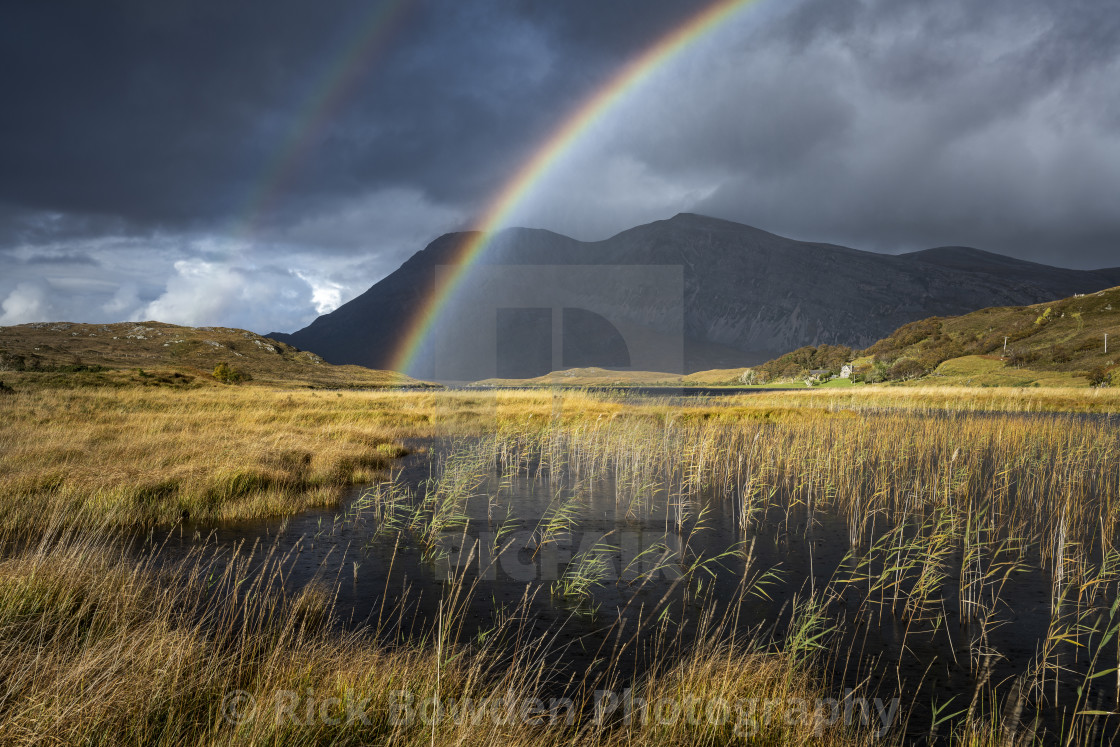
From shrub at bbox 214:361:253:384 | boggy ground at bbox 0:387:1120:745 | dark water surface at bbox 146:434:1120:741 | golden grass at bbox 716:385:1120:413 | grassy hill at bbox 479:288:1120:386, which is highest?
grassy hill at bbox 479:288:1120:386

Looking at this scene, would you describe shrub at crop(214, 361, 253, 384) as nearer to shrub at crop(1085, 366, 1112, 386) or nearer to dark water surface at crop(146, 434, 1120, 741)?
dark water surface at crop(146, 434, 1120, 741)

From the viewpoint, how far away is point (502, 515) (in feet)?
40.8

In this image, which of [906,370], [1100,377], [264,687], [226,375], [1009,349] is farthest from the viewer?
[906,370]

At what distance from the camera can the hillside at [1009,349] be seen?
58438mm

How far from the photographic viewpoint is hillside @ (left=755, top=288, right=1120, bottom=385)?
58.4 m

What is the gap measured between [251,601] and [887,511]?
12398 millimetres

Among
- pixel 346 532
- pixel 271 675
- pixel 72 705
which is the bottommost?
pixel 346 532

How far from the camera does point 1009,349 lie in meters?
76.0

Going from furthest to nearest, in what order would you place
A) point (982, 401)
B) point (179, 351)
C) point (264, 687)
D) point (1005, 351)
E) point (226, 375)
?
1. point (179, 351)
2. point (1005, 351)
3. point (226, 375)
4. point (982, 401)
5. point (264, 687)

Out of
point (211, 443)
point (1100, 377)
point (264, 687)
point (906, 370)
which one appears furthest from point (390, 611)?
point (906, 370)

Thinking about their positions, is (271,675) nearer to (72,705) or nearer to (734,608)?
→ (72,705)

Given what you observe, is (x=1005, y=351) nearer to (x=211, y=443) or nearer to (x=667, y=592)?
(x=667, y=592)

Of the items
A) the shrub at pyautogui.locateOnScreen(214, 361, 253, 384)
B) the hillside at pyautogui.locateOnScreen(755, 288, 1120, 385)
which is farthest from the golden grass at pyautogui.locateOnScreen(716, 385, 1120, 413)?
the shrub at pyautogui.locateOnScreen(214, 361, 253, 384)

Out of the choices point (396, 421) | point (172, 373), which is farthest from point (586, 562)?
point (172, 373)
